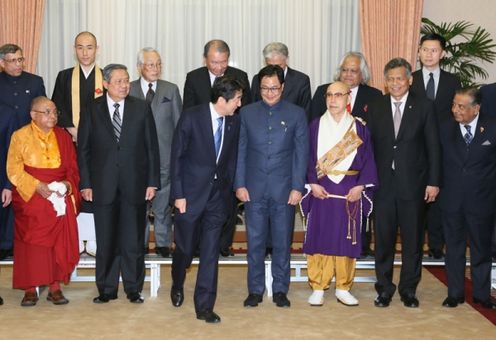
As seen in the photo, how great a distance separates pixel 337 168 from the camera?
18.8 feet

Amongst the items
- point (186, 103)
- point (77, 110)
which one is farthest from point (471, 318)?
point (77, 110)

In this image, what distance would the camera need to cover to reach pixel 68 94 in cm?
644

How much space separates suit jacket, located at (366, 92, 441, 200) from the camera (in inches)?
225

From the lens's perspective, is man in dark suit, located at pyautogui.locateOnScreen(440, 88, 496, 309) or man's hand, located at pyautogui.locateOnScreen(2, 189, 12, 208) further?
man's hand, located at pyautogui.locateOnScreen(2, 189, 12, 208)

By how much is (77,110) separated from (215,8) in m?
3.06

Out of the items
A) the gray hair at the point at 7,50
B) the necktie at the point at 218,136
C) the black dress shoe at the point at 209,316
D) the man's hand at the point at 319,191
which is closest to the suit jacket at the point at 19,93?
the gray hair at the point at 7,50

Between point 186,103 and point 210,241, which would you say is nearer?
point 210,241

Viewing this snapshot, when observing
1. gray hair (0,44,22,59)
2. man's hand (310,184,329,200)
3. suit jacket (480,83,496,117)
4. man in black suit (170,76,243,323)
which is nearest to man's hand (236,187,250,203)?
man in black suit (170,76,243,323)

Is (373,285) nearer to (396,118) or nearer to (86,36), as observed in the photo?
(396,118)

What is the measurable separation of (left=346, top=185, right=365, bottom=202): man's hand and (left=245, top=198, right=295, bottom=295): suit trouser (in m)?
0.40

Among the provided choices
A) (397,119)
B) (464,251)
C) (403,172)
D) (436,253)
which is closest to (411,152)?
(403,172)

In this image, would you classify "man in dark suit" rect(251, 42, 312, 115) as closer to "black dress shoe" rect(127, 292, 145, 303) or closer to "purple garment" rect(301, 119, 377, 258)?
"purple garment" rect(301, 119, 377, 258)

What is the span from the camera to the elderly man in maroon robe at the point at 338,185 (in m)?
5.73

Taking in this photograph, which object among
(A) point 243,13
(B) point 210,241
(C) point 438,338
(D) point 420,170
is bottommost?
(C) point 438,338
